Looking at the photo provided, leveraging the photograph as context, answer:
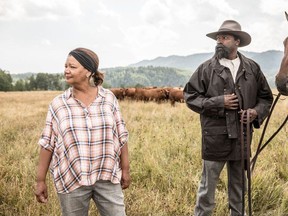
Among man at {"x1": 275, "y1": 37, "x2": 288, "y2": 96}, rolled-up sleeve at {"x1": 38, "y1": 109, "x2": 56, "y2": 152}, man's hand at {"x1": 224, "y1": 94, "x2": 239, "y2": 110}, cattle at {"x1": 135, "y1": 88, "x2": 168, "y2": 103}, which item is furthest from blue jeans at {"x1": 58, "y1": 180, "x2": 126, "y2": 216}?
cattle at {"x1": 135, "y1": 88, "x2": 168, "y2": 103}

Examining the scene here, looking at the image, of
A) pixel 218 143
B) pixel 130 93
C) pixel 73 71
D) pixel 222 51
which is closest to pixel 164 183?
pixel 218 143

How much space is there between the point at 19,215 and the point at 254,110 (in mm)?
2681

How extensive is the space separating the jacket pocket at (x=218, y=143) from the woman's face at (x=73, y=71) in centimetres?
151

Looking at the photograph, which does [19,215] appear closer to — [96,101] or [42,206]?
[42,206]

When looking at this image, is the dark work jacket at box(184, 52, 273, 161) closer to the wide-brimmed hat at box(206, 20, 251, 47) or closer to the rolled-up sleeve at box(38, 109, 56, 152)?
the wide-brimmed hat at box(206, 20, 251, 47)

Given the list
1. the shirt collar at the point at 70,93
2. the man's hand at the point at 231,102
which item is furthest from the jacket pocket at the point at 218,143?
the shirt collar at the point at 70,93

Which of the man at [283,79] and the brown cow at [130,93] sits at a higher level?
the man at [283,79]

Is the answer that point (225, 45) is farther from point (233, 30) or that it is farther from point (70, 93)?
point (70, 93)

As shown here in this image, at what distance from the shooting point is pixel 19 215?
3.77m

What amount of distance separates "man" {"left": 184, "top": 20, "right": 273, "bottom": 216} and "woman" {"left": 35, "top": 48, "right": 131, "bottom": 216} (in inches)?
46.9

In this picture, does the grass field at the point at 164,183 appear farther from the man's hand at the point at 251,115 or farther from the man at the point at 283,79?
the man at the point at 283,79

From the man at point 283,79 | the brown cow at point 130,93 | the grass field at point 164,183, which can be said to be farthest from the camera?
the brown cow at point 130,93

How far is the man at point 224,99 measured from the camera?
3.32 m

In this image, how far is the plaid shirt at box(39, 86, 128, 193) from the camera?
2.34 meters
